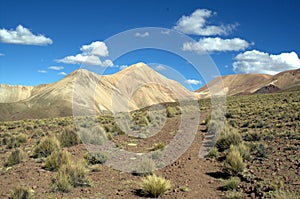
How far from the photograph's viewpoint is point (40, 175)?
400 inches

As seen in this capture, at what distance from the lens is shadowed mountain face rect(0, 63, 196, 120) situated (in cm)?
9388

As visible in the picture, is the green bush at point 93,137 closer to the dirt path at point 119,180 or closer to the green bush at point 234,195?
the dirt path at point 119,180

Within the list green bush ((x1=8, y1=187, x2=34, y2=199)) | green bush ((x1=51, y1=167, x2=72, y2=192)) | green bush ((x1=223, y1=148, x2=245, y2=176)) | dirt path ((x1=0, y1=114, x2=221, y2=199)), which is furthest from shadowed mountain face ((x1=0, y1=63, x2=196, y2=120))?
green bush ((x1=8, y1=187, x2=34, y2=199))

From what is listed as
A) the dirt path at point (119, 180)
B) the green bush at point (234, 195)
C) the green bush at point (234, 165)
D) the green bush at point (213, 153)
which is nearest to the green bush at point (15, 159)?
the dirt path at point (119, 180)

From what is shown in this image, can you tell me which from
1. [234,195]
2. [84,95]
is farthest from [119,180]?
[84,95]

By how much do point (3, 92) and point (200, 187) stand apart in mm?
154446

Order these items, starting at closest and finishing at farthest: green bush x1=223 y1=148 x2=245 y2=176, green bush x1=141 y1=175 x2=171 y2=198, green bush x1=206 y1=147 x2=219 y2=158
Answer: green bush x1=141 y1=175 x2=171 y2=198, green bush x1=223 y1=148 x2=245 y2=176, green bush x1=206 y1=147 x2=219 y2=158

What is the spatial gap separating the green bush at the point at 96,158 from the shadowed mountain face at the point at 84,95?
205 feet

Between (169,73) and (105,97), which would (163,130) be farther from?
(105,97)

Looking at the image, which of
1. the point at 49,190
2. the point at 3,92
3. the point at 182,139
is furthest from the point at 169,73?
the point at 3,92

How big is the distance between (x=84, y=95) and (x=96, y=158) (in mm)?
104941

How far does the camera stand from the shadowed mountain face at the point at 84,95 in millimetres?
93875

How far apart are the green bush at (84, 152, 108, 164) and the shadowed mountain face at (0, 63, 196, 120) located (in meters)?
62.4

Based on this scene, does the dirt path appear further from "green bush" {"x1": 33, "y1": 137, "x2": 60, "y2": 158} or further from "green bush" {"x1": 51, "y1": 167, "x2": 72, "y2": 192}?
"green bush" {"x1": 33, "y1": 137, "x2": 60, "y2": 158}
